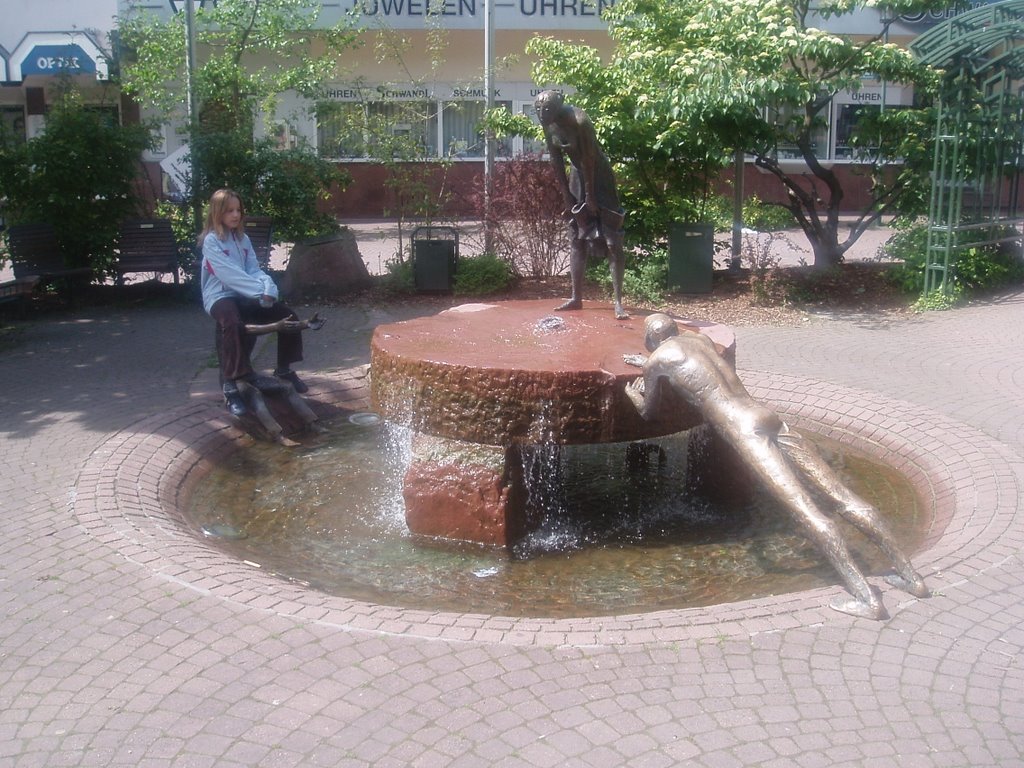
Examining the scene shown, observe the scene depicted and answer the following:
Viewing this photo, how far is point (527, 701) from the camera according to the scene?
3801 millimetres

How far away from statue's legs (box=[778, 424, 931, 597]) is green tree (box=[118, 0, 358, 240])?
9.04m

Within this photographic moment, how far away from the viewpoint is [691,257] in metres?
12.8

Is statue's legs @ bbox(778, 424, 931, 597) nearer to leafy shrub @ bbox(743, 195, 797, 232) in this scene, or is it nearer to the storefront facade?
the storefront facade

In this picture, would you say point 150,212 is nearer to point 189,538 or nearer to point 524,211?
point 524,211

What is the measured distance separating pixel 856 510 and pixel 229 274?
14.8ft

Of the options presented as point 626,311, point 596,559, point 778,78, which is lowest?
point 596,559

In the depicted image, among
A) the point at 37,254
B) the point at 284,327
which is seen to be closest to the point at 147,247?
the point at 37,254

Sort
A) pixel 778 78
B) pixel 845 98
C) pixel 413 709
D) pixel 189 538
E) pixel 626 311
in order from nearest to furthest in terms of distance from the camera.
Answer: pixel 413 709
pixel 189 538
pixel 626 311
pixel 778 78
pixel 845 98

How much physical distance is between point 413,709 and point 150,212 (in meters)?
11.1

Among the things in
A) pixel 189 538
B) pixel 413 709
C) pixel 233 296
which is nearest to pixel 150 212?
pixel 233 296

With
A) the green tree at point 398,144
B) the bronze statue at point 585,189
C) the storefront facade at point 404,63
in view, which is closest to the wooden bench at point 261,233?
the green tree at point 398,144

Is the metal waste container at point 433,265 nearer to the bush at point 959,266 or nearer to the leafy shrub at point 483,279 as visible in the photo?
the leafy shrub at point 483,279

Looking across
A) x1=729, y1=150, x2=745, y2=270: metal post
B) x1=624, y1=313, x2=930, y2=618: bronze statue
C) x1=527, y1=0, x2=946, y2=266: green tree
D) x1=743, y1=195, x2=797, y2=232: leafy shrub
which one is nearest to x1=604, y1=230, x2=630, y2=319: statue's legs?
x1=624, y1=313, x2=930, y2=618: bronze statue

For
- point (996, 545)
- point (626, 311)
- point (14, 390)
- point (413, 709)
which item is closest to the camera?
point (413, 709)
